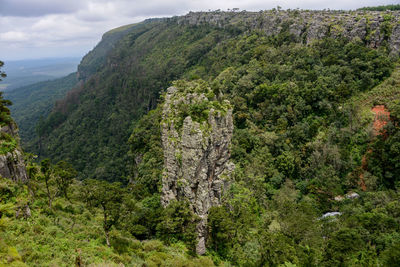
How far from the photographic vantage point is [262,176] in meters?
44.9

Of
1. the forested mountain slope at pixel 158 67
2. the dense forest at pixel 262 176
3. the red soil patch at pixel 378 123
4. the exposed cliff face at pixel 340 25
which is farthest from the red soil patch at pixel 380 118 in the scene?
the forested mountain slope at pixel 158 67

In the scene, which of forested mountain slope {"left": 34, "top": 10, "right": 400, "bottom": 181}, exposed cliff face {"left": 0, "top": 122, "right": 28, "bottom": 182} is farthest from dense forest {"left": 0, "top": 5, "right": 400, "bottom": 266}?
forested mountain slope {"left": 34, "top": 10, "right": 400, "bottom": 181}

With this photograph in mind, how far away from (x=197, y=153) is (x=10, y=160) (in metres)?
20.2

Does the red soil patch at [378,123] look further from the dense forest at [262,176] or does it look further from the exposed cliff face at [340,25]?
the exposed cliff face at [340,25]

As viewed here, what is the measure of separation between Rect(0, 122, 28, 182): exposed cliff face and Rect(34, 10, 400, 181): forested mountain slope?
1552 inches

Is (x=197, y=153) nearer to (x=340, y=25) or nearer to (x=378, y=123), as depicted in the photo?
(x=378, y=123)

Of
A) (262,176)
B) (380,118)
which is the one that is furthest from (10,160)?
(380,118)

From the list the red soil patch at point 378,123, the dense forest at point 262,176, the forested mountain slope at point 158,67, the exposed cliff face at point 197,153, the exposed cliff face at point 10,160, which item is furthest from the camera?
the forested mountain slope at point 158,67

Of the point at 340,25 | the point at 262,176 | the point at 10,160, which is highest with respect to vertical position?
the point at 340,25

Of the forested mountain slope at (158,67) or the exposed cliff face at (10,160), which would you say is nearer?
the exposed cliff face at (10,160)

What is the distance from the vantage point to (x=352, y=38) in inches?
2370

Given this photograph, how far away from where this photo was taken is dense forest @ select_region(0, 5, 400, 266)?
942 inches

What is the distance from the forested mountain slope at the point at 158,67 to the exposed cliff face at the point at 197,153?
27270 millimetres

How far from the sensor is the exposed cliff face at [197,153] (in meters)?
29.2
